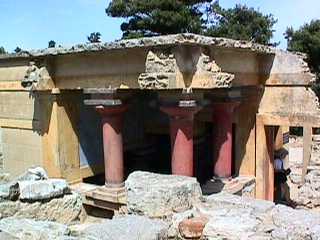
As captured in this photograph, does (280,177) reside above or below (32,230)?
below

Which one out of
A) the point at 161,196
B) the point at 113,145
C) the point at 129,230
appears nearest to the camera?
the point at 129,230

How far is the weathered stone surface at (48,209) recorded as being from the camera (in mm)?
4244

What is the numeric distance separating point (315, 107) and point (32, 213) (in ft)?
18.7

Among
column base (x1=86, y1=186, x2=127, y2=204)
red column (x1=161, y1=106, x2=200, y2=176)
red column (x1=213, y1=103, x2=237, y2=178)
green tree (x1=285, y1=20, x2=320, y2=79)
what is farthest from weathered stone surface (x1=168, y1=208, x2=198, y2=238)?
green tree (x1=285, y1=20, x2=320, y2=79)

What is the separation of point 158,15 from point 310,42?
9.48 metres

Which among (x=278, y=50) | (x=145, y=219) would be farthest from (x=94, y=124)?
(x=145, y=219)

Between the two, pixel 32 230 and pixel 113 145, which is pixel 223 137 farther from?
pixel 32 230

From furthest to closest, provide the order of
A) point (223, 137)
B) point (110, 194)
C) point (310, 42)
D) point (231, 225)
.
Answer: point (310, 42) < point (223, 137) < point (110, 194) < point (231, 225)

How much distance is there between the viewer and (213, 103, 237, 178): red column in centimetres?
841

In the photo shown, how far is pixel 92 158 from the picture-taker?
8977 millimetres

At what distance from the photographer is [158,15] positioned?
2227 centimetres

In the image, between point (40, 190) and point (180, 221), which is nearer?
point (180, 221)

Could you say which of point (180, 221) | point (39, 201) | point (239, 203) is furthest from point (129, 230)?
point (39, 201)

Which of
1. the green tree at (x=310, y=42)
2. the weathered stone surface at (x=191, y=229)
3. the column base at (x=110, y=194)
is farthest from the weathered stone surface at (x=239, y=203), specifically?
the green tree at (x=310, y=42)
